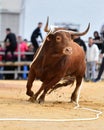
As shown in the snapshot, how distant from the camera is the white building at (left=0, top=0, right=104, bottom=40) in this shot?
28677mm

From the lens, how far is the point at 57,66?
1353 cm

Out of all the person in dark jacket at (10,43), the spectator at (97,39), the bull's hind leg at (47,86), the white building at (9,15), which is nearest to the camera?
the bull's hind leg at (47,86)

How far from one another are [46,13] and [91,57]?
4.57 m

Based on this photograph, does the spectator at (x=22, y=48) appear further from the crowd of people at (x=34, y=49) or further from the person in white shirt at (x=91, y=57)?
the person in white shirt at (x=91, y=57)

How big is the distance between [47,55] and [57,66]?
319mm

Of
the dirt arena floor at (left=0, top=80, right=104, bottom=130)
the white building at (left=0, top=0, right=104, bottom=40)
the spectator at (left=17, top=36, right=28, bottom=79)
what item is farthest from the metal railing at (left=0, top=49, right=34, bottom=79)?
the dirt arena floor at (left=0, top=80, right=104, bottom=130)

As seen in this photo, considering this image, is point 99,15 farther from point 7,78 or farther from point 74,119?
point 74,119

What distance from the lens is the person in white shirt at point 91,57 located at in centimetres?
2495

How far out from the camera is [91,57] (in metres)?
25.2

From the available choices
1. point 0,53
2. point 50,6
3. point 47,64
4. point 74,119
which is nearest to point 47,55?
point 47,64

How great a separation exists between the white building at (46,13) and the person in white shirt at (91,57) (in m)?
3.52

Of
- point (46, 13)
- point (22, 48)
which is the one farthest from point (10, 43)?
point (46, 13)

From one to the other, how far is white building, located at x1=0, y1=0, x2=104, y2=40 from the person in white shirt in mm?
3516

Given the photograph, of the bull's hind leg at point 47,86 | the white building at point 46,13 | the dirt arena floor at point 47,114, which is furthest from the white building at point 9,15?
the bull's hind leg at point 47,86
